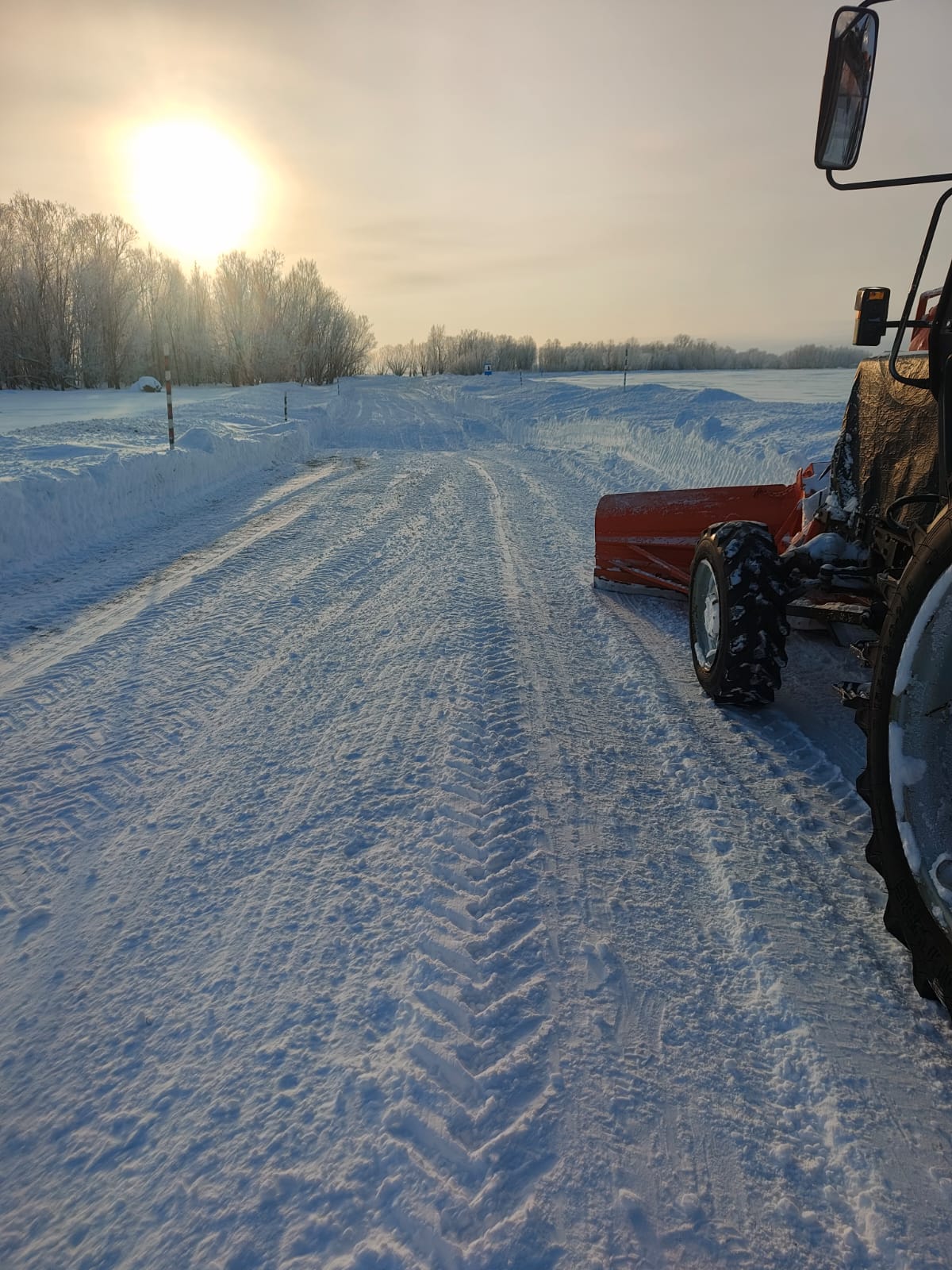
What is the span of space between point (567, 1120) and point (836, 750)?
2368 mm

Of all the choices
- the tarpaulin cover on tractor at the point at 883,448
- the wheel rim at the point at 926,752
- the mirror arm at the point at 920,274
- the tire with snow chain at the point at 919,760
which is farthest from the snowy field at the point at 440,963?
the mirror arm at the point at 920,274

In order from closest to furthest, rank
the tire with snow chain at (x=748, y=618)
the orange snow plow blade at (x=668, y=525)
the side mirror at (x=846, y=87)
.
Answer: the side mirror at (x=846, y=87), the tire with snow chain at (x=748, y=618), the orange snow plow blade at (x=668, y=525)

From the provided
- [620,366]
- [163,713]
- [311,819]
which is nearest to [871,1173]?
[311,819]

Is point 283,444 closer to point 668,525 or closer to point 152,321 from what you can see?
point 668,525

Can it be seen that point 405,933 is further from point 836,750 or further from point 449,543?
point 449,543

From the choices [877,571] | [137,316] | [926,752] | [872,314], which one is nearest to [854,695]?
[926,752]

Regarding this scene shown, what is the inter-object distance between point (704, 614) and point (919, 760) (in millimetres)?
2382

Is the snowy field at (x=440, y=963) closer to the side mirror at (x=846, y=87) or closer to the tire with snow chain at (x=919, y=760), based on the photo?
the tire with snow chain at (x=919, y=760)

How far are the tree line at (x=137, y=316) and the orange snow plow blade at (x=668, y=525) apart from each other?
42476 millimetres

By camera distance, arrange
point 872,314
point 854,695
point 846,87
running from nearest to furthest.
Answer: point 846,87, point 854,695, point 872,314

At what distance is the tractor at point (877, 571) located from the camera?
1.95 m

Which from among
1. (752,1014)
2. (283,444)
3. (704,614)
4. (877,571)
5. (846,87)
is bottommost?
(752,1014)

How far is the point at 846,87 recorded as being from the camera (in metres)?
2.34

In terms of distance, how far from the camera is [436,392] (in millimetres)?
42625
